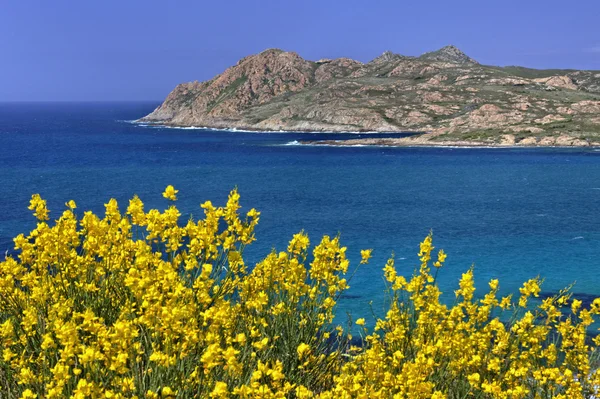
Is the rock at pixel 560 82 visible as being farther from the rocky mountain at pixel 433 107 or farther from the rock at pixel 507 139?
the rock at pixel 507 139

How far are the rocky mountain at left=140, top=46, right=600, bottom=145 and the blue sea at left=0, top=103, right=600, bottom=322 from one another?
17.4 m

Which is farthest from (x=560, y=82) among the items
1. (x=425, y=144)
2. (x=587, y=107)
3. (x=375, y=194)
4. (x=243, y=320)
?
(x=243, y=320)

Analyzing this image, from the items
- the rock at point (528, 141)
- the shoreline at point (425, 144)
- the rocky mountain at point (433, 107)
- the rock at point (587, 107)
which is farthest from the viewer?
the rock at point (587, 107)

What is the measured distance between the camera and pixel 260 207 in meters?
58.6

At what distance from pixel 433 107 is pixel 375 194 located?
93001 mm

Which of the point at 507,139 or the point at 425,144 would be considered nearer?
the point at 507,139

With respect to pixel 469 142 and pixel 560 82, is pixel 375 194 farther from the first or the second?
pixel 560 82

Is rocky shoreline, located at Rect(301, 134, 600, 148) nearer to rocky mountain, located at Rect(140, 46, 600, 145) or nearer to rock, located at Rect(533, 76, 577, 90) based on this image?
rocky mountain, located at Rect(140, 46, 600, 145)

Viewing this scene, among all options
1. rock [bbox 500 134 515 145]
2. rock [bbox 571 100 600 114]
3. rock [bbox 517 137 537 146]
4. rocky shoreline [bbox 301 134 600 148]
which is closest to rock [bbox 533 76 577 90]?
rock [bbox 571 100 600 114]

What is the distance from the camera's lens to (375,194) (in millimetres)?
66938

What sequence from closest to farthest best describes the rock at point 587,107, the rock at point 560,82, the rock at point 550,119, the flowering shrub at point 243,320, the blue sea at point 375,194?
the flowering shrub at point 243,320, the blue sea at point 375,194, the rock at point 550,119, the rock at point 587,107, the rock at point 560,82

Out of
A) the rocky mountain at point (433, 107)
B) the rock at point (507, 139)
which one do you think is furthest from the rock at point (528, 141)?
the rock at point (507, 139)

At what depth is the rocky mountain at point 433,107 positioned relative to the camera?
391 ft

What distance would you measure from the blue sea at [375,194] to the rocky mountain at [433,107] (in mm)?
17372
